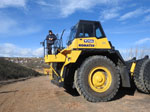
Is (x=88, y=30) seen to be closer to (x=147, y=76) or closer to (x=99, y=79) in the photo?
(x=99, y=79)

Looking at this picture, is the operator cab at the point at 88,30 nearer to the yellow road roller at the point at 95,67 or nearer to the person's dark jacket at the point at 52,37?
the yellow road roller at the point at 95,67

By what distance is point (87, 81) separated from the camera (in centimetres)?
561

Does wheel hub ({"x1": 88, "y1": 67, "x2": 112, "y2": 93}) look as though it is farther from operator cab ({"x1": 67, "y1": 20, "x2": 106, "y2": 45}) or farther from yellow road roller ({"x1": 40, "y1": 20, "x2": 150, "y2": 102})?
operator cab ({"x1": 67, "y1": 20, "x2": 106, "y2": 45})

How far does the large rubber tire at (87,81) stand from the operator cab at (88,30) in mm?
987

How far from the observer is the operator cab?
6.21 m

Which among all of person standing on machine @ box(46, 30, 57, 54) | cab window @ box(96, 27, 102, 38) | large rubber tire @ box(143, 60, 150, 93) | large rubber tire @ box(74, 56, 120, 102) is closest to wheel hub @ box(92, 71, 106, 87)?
large rubber tire @ box(74, 56, 120, 102)

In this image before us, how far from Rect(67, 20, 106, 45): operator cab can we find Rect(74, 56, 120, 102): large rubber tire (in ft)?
3.24

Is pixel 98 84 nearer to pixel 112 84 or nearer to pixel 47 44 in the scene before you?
pixel 112 84

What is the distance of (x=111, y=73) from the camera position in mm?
5863

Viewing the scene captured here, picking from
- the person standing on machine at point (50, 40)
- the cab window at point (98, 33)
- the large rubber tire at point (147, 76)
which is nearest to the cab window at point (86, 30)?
the cab window at point (98, 33)

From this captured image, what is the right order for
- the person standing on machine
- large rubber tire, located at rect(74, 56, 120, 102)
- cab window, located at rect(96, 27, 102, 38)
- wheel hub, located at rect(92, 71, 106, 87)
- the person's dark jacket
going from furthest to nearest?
the person's dark jacket
the person standing on machine
cab window, located at rect(96, 27, 102, 38)
wheel hub, located at rect(92, 71, 106, 87)
large rubber tire, located at rect(74, 56, 120, 102)

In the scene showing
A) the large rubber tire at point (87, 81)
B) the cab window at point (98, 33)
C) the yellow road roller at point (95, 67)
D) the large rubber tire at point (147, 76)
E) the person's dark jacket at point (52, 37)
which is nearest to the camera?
the large rubber tire at point (87, 81)

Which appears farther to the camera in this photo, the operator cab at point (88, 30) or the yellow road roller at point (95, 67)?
the operator cab at point (88, 30)

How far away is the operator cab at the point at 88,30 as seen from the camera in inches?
245
